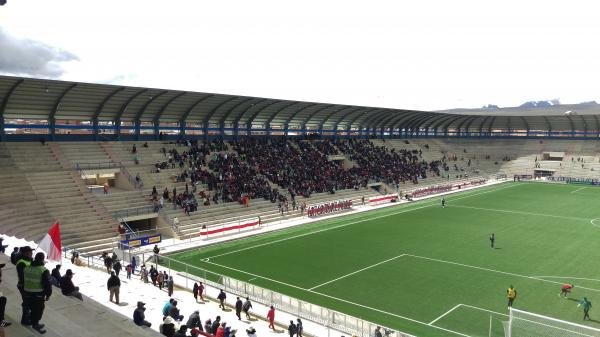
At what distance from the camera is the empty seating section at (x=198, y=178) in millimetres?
29469

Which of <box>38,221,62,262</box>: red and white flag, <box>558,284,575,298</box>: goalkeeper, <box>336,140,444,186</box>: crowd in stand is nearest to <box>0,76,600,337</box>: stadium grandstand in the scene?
<box>336,140,444,186</box>: crowd in stand

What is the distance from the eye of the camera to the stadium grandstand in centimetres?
1838

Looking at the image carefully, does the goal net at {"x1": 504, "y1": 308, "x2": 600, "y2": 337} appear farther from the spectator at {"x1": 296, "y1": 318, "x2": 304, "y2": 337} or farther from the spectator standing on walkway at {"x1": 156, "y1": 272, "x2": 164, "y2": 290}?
the spectator standing on walkway at {"x1": 156, "y1": 272, "x2": 164, "y2": 290}

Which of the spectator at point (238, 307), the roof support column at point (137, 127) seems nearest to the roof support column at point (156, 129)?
the roof support column at point (137, 127)

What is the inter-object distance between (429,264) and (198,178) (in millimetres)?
22292

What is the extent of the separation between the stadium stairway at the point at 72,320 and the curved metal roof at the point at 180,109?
2430 cm

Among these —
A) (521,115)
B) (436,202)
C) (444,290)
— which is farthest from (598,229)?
(521,115)

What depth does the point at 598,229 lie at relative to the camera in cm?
3662

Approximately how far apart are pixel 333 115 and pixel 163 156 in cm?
2594

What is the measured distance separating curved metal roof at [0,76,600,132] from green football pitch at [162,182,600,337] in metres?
15.6

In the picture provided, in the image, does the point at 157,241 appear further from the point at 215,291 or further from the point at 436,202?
the point at 436,202

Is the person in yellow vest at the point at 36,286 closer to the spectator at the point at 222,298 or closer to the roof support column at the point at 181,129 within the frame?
the spectator at the point at 222,298

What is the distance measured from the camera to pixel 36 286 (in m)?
8.66

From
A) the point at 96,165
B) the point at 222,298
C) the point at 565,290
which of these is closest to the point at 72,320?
the point at 222,298
